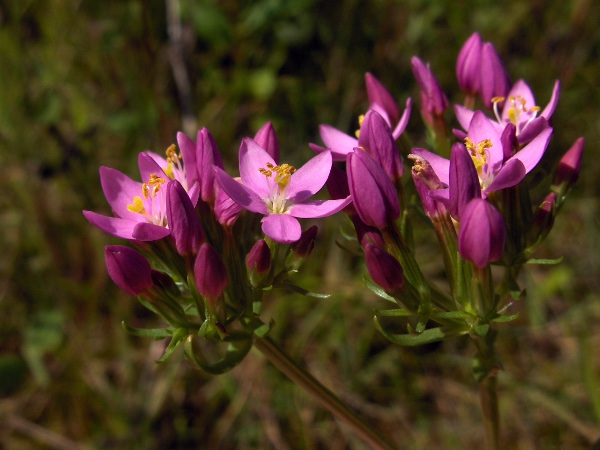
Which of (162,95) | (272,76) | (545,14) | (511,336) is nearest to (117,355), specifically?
(162,95)

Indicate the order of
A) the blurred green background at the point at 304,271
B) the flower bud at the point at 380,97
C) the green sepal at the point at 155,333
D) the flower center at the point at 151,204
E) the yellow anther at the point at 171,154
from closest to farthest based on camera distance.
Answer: the green sepal at the point at 155,333 → the flower center at the point at 151,204 → the yellow anther at the point at 171,154 → the flower bud at the point at 380,97 → the blurred green background at the point at 304,271

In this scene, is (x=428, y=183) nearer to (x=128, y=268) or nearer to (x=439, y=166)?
(x=439, y=166)

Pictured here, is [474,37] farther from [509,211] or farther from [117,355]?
[117,355]

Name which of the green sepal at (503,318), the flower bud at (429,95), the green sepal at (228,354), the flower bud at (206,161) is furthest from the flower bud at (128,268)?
the flower bud at (429,95)

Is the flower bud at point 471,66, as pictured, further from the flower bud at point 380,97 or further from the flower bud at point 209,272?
the flower bud at point 209,272

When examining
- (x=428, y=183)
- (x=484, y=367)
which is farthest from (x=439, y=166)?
(x=484, y=367)

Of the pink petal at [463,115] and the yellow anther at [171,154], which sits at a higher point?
the yellow anther at [171,154]

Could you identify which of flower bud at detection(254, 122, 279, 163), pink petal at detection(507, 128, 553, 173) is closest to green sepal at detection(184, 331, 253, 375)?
flower bud at detection(254, 122, 279, 163)

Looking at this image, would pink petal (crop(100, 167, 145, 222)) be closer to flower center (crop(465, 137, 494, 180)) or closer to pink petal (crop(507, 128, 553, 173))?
flower center (crop(465, 137, 494, 180))

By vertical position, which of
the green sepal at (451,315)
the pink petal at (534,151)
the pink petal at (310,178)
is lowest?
the green sepal at (451,315)
